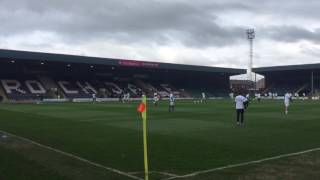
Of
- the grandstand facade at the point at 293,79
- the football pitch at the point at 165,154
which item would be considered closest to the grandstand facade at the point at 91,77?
the grandstand facade at the point at 293,79

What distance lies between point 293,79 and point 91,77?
2003 inches

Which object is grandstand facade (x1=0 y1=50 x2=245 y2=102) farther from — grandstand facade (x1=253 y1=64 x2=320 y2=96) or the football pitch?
the football pitch

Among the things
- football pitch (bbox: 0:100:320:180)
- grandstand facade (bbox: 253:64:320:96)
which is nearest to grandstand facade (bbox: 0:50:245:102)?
grandstand facade (bbox: 253:64:320:96)

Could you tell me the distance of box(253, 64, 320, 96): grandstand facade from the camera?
101 m

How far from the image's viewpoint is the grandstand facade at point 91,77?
75.7 metres

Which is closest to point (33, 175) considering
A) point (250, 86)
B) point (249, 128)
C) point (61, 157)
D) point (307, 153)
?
point (61, 157)

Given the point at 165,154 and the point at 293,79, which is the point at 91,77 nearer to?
the point at 293,79

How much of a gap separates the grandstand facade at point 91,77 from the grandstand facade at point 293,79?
9716mm

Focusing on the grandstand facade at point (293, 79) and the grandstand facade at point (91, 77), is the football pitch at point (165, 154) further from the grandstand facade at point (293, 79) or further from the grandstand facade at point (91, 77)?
the grandstand facade at point (293, 79)

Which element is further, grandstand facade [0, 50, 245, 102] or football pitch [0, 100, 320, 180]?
grandstand facade [0, 50, 245, 102]

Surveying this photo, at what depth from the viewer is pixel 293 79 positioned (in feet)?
375

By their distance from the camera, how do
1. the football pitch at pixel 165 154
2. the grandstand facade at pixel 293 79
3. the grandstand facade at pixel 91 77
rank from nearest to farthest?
1. the football pitch at pixel 165 154
2. the grandstand facade at pixel 91 77
3. the grandstand facade at pixel 293 79

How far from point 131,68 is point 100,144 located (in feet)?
238

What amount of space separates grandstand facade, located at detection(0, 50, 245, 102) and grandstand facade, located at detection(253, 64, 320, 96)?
972cm
